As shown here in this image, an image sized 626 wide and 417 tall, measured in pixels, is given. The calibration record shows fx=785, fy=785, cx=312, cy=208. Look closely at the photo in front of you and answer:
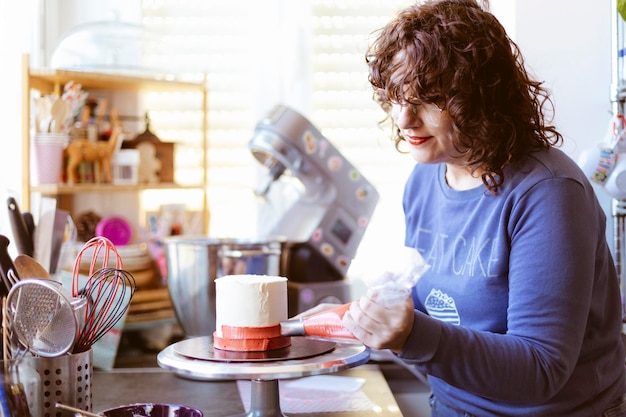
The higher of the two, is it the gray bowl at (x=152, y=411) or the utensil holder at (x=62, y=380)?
the utensil holder at (x=62, y=380)

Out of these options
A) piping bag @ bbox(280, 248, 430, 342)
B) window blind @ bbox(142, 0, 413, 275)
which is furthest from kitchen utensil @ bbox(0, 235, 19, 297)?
window blind @ bbox(142, 0, 413, 275)

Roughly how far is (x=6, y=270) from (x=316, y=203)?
99 cm

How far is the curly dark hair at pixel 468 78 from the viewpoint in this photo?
1.13 meters

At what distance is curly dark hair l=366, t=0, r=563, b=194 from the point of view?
3.71ft

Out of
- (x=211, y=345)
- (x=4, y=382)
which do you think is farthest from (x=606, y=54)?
(x=4, y=382)

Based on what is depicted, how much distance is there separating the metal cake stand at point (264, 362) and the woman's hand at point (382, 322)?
6 cm

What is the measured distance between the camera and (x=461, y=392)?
4.03 feet

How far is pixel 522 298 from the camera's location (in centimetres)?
105

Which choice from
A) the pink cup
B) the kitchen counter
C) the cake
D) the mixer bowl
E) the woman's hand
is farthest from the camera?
the pink cup

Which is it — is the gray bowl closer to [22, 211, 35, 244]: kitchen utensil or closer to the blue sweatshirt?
the blue sweatshirt

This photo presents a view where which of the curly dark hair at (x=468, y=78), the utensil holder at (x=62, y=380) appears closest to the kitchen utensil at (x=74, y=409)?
the utensil holder at (x=62, y=380)

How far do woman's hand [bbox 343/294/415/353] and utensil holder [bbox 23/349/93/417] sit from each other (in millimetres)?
362

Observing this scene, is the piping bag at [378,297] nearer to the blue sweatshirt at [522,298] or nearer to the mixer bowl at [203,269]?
the blue sweatshirt at [522,298]

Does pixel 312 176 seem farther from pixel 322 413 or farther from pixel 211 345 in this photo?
pixel 211 345
